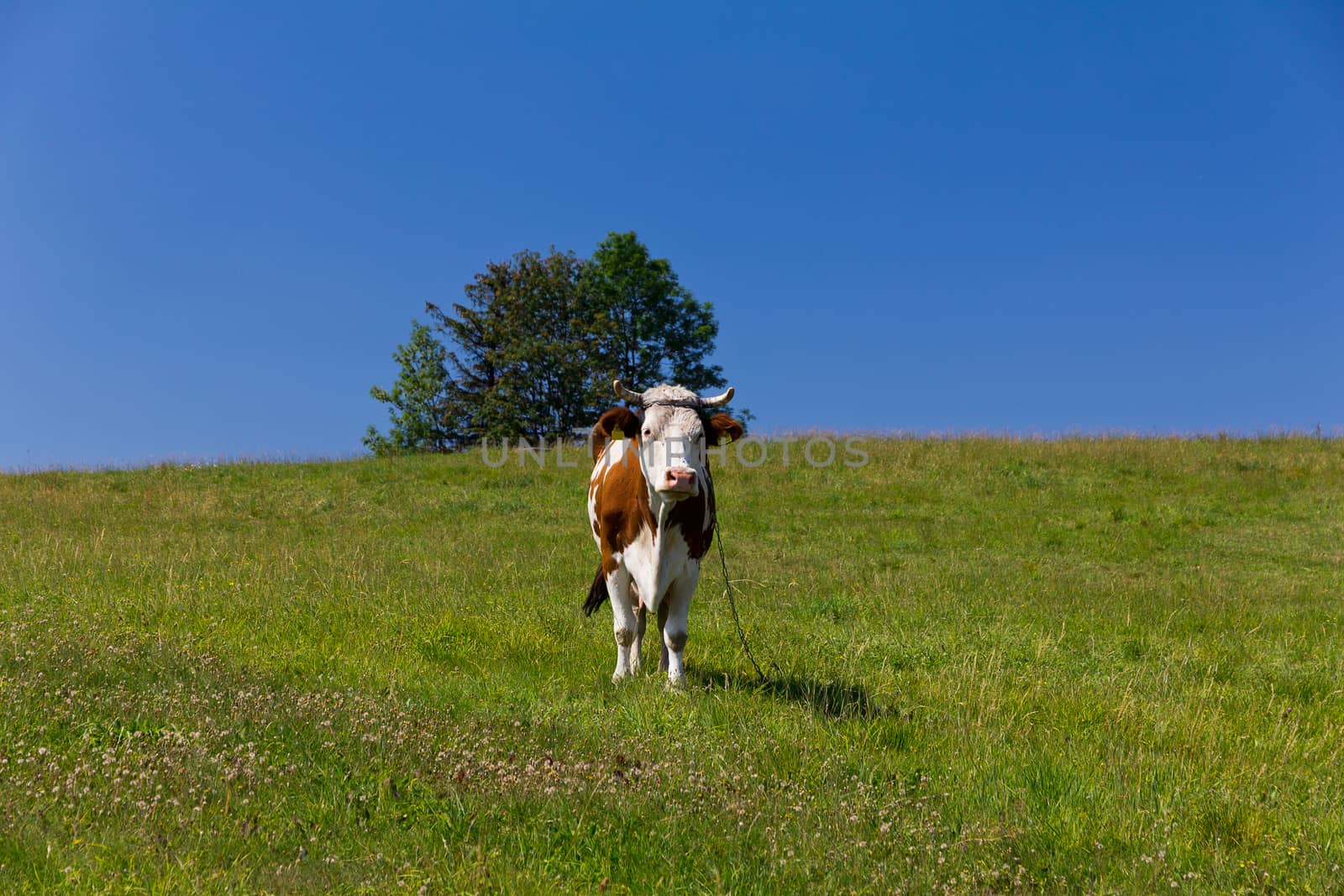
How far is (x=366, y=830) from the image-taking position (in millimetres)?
3990

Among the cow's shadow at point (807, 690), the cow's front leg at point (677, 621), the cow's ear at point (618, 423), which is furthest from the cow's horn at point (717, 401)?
the cow's shadow at point (807, 690)

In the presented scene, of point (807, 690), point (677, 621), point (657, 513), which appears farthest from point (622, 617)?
point (807, 690)

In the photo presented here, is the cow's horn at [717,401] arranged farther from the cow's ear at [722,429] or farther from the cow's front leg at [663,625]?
the cow's front leg at [663,625]

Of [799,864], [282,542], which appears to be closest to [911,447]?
[282,542]

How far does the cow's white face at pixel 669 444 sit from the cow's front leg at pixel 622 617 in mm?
1043

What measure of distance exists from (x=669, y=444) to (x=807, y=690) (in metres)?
2.28

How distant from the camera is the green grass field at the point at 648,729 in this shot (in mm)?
3840

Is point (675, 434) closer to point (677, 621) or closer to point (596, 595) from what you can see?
point (677, 621)

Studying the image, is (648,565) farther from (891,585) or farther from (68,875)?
(891,585)

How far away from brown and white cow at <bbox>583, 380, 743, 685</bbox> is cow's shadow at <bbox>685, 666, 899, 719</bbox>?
1.44 feet

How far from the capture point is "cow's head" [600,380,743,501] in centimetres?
614

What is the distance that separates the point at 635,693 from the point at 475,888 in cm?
313

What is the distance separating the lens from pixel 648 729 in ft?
18.6

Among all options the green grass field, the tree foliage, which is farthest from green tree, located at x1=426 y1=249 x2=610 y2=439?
the green grass field
